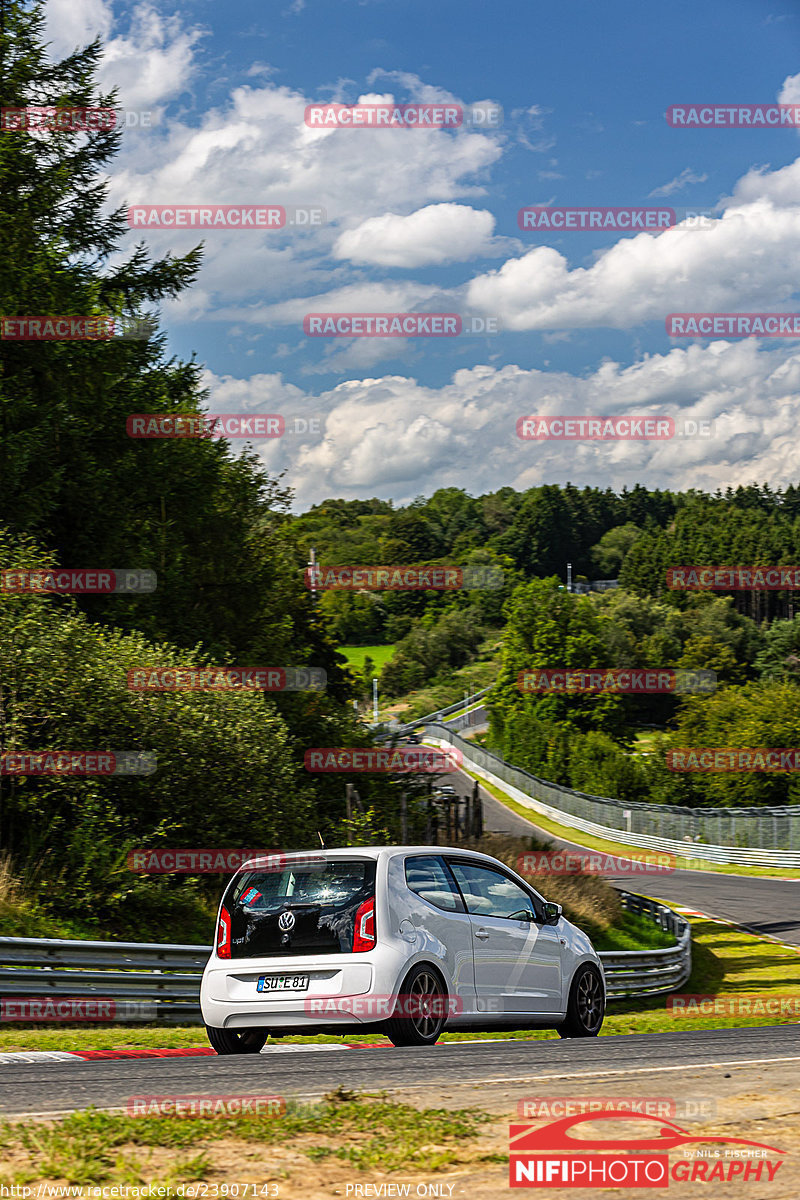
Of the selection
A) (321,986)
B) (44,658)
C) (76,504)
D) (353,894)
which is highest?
(76,504)

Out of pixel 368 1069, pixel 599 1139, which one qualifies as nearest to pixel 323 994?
pixel 368 1069

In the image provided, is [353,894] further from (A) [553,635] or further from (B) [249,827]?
(A) [553,635]

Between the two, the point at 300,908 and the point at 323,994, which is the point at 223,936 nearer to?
the point at 300,908

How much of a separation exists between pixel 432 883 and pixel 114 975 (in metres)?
4.36

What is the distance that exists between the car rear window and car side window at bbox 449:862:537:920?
1210 mm

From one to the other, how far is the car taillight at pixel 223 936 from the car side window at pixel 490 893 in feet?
6.16

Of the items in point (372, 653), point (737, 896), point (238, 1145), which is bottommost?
point (737, 896)

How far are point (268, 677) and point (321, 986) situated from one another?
19937 millimetres

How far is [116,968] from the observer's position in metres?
12.5

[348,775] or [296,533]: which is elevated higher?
[296,533]

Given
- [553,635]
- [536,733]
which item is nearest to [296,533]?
[536,733]

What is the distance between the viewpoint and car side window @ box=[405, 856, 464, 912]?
30.3ft

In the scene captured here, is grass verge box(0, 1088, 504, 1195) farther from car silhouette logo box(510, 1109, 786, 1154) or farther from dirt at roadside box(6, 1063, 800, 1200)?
car silhouette logo box(510, 1109, 786, 1154)

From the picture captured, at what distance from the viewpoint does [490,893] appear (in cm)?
1010
